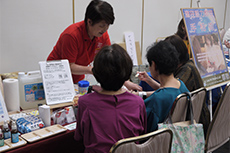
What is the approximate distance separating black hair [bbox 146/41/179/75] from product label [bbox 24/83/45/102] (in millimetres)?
840

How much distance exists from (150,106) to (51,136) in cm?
65

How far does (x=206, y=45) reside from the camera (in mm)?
2715

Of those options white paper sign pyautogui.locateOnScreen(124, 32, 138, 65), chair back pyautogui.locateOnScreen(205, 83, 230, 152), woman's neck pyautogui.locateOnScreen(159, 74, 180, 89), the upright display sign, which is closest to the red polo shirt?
woman's neck pyautogui.locateOnScreen(159, 74, 180, 89)

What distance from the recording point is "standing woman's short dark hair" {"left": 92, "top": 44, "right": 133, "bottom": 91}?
1.20 metres

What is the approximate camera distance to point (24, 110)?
168 cm

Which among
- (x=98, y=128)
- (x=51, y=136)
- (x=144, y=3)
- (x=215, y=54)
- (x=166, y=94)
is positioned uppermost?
(x=144, y=3)

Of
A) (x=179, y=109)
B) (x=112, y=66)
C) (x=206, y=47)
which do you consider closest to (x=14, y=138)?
(x=112, y=66)

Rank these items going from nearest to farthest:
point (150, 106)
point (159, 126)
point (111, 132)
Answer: point (111, 132) < point (159, 126) < point (150, 106)

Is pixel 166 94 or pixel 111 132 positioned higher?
pixel 166 94

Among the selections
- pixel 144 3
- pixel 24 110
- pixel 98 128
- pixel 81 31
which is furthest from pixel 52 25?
pixel 98 128

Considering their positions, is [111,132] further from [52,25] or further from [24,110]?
[52,25]

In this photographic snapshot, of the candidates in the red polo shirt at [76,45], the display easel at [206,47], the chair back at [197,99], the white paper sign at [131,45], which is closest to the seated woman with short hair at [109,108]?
the chair back at [197,99]

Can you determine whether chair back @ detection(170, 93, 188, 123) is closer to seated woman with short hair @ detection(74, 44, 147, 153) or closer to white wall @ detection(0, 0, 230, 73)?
seated woman with short hair @ detection(74, 44, 147, 153)

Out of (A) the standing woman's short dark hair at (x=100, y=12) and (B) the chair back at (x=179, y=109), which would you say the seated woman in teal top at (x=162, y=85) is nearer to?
(B) the chair back at (x=179, y=109)
